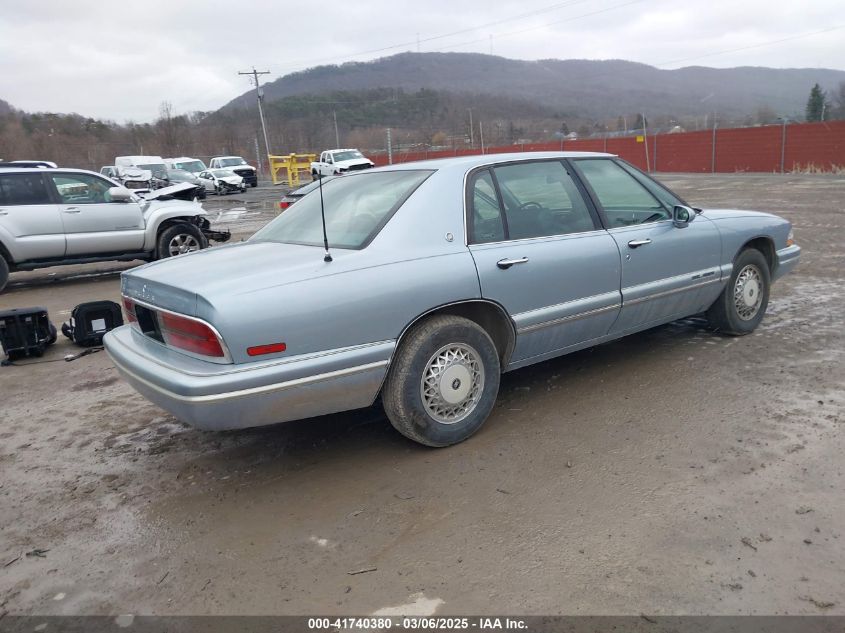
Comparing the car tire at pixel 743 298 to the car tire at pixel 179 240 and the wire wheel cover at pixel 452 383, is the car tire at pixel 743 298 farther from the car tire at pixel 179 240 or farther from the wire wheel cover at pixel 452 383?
the car tire at pixel 179 240

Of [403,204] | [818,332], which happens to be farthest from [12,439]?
[818,332]

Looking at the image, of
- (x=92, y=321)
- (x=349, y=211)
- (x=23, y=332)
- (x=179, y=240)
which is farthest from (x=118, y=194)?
(x=349, y=211)

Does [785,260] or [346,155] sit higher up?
[346,155]

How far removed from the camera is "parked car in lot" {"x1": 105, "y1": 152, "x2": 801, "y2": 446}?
9.78 feet

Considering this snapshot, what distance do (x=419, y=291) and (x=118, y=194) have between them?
789 centimetres

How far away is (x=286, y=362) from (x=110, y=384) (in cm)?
279

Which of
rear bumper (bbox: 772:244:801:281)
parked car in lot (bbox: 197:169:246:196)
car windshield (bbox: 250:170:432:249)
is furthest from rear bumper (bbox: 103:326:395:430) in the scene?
parked car in lot (bbox: 197:169:246:196)

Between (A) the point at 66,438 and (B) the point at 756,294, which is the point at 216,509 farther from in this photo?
(B) the point at 756,294

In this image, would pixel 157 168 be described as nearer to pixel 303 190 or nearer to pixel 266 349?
pixel 303 190

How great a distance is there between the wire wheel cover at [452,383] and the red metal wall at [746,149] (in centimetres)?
2144

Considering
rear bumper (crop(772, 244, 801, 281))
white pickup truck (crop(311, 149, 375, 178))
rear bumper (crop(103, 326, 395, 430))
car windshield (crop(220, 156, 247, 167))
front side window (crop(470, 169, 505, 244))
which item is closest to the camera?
rear bumper (crop(103, 326, 395, 430))

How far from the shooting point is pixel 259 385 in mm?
2920

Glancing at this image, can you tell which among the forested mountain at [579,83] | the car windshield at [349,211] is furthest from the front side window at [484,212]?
the forested mountain at [579,83]

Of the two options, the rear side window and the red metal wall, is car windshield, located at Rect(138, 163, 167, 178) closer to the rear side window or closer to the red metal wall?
the red metal wall
